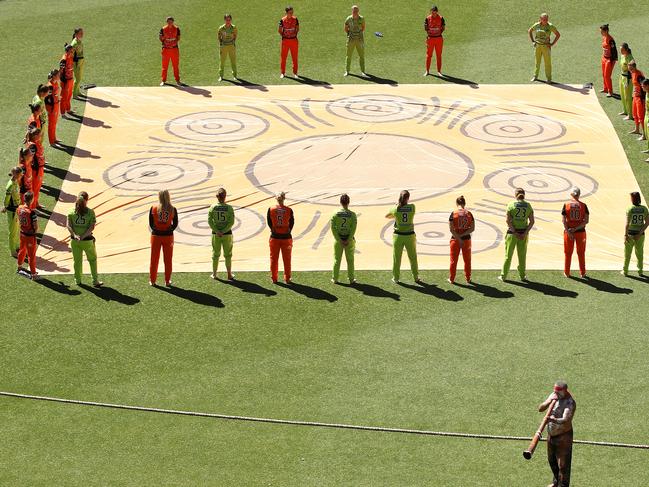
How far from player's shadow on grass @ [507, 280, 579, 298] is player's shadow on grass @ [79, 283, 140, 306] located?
706 cm

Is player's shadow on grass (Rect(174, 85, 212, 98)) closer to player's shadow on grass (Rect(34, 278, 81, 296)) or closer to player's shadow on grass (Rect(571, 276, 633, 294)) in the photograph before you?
player's shadow on grass (Rect(34, 278, 81, 296))

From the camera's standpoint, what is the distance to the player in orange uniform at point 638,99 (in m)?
31.5

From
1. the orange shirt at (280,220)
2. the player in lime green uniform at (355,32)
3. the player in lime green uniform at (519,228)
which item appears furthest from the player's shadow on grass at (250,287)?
the player in lime green uniform at (355,32)

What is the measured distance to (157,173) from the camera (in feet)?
99.7

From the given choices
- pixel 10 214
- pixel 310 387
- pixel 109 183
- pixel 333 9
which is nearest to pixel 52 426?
pixel 310 387

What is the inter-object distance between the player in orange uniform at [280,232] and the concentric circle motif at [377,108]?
9.36 m

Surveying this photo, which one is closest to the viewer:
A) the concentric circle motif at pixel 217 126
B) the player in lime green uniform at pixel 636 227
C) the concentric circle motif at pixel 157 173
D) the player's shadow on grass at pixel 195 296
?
the player's shadow on grass at pixel 195 296

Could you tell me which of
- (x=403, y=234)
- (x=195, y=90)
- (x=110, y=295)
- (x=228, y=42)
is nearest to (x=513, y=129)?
(x=228, y=42)

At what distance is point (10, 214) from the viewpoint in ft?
84.2

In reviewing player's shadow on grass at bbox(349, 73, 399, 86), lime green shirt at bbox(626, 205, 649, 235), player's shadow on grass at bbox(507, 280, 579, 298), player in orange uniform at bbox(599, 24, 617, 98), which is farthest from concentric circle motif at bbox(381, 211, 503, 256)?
player in orange uniform at bbox(599, 24, 617, 98)

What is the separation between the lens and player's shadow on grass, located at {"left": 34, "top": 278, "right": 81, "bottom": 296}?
2442 centimetres

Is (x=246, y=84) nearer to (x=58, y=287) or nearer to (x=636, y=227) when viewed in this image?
(x=58, y=287)

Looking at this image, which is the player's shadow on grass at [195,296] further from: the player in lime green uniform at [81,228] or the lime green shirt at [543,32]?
the lime green shirt at [543,32]

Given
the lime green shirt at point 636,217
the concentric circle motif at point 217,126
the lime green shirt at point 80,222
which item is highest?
the concentric circle motif at point 217,126
